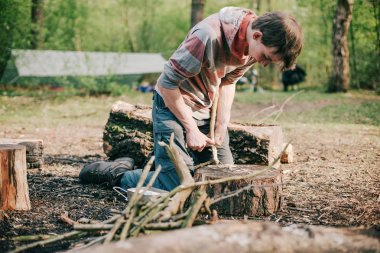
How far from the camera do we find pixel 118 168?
15.5 ft

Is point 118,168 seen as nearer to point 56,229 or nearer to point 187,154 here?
point 187,154

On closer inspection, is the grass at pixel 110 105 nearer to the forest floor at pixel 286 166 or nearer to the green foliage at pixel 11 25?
the forest floor at pixel 286 166

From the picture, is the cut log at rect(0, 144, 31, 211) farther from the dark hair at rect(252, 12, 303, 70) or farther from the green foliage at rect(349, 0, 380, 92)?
the green foliage at rect(349, 0, 380, 92)

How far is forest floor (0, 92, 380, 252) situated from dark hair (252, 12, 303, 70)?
47.2 inches

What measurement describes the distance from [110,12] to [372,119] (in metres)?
17.3

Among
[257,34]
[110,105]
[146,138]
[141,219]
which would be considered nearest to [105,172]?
[146,138]

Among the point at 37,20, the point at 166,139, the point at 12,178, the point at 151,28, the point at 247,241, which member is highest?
the point at 151,28

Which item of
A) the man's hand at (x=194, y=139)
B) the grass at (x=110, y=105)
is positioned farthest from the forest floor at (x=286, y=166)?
the man's hand at (x=194, y=139)

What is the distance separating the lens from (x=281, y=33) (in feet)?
10.7

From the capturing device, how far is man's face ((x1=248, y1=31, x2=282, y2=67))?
334 centimetres

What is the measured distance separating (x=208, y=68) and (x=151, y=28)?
888 inches

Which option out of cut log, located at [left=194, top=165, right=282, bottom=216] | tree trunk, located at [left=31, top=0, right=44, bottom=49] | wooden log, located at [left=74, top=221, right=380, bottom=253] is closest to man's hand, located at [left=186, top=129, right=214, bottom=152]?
cut log, located at [left=194, top=165, right=282, bottom=216]

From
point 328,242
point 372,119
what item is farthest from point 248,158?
point 372,119

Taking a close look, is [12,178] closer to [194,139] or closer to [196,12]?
[194,139]
